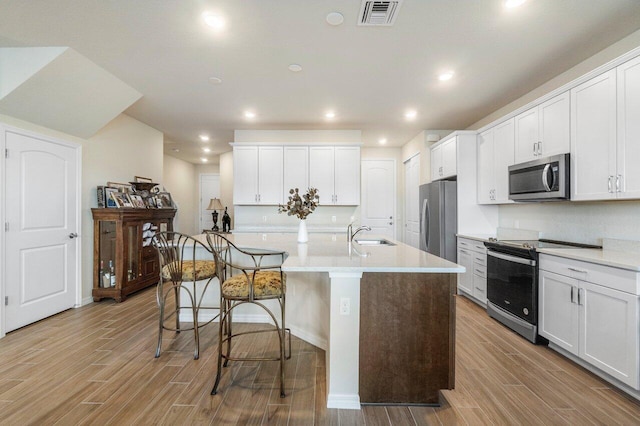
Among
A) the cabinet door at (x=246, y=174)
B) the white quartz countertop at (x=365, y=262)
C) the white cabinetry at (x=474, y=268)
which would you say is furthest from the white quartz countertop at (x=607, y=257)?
the cabinet door at (x=246, y=174)

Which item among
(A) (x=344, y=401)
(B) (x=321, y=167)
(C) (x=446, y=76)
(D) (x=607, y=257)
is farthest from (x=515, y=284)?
Result: (B) (x=321, y=167)

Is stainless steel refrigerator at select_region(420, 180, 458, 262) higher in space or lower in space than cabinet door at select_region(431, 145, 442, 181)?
lower

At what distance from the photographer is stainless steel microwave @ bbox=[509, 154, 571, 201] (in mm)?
2725

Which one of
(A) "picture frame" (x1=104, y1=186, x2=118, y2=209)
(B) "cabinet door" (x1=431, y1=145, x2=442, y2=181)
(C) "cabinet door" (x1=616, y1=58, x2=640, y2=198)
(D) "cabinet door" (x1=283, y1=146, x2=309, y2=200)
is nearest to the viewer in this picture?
(C) "cabinet door" (x1=616, y1=58, x2=640, y2=198)

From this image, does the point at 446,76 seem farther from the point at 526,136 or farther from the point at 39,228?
the point at 39,228

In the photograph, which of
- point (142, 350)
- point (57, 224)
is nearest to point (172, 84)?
point (57, 224)

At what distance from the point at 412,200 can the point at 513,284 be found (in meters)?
3.28

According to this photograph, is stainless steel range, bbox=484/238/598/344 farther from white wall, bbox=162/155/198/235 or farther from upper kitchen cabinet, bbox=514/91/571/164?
white wall, bbox=162/155/198/235

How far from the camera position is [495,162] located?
385cm

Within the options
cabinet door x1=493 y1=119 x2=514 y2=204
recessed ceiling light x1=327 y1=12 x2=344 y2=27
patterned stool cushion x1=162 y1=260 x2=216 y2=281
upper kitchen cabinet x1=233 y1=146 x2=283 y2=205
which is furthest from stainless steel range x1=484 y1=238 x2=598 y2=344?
upper kitchen cabinet x1=233 y1=146 x2=283 y2=205

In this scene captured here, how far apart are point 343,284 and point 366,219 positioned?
5.13 metres

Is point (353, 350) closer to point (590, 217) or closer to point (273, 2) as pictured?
point (273, 2)

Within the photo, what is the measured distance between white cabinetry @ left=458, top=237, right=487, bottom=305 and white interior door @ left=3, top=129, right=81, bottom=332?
16.8 ft

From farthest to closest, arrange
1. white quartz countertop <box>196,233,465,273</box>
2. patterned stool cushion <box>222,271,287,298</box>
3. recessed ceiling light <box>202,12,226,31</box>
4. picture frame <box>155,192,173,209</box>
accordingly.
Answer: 1. picture frame <box>155,192,173,209</box>
2. recessed ceiling light <box>202,12,226,31</box>
3. patterned stool cushion <box>222,271,287,298</box>
4. white quartz countertop <box>196,233,465,273</box>
